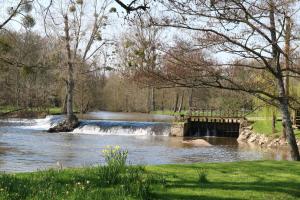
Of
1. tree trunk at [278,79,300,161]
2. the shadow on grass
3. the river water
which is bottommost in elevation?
the river water

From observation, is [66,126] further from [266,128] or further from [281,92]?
[281,92]

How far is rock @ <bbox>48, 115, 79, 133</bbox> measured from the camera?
122 ft

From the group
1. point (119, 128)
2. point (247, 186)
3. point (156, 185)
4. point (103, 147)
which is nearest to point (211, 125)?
point (119, 128)

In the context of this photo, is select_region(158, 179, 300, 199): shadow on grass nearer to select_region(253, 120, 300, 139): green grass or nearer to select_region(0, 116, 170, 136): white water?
select_region(253, 120, 300, 139): green grass

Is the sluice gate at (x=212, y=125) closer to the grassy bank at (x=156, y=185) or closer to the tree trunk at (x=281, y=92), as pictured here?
the tree trunk at (x=281, y=92)

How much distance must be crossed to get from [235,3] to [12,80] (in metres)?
13.7

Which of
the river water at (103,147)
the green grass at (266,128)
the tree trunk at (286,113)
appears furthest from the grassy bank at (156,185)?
the green grass at (266,128)

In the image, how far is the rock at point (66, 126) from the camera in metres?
37.3

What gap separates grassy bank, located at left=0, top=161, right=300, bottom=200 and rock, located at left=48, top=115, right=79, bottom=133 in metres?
27.5

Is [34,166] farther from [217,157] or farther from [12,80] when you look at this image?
[217,157]

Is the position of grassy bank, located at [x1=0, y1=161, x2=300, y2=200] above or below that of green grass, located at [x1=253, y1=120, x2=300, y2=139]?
below

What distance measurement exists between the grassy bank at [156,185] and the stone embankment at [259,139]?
20.0 metres

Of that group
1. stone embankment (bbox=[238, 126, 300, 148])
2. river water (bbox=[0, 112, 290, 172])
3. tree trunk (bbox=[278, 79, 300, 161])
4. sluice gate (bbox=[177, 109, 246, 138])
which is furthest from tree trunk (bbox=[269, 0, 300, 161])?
sluice gate (bbox=[177, 109, 246, 138])

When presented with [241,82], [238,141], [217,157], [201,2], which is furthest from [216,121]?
[201,2]
